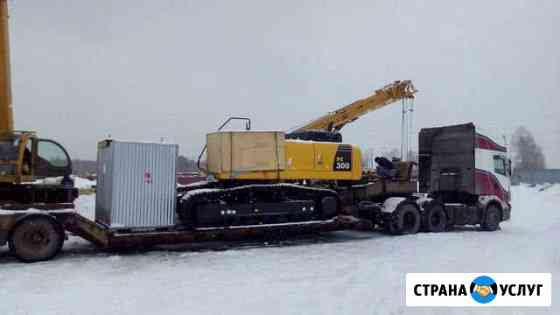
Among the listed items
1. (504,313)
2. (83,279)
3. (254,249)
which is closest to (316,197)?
(254,249)

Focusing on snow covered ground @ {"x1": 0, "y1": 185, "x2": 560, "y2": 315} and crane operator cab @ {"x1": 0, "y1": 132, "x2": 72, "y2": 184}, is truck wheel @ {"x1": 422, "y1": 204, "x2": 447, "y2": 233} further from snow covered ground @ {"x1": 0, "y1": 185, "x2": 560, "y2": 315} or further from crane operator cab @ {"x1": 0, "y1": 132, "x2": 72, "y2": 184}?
crane operator cab @ {"x1": 0, "y1": 132, "x2": 72, "y2": 184}

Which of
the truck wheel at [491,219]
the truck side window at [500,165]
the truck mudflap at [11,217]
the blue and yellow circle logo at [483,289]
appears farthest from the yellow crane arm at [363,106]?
the blue and yellow circle logo at [483,289]

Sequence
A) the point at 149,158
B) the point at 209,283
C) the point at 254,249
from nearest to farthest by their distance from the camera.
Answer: the point at 209,283 → the point at 149,158 → the point at 254,249

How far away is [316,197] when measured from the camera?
14.3m

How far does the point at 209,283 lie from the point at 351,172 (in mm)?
7378

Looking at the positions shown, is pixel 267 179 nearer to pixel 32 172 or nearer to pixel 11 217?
pixel 32 172

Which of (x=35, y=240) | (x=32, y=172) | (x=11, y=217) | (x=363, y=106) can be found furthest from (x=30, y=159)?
(x=363, y=106)

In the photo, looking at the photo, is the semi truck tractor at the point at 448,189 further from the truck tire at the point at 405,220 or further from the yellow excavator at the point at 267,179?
the yellow excavator at the point at 267,179

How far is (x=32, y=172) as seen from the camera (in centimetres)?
1119

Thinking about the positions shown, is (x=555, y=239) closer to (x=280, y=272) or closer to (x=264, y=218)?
(x=264, y=218)

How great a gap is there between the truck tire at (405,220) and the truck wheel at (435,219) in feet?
1.31

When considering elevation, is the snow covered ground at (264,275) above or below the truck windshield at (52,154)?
below

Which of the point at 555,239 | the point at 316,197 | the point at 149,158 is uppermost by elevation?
the point at 149,158

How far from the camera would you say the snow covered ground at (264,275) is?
7133 mm
